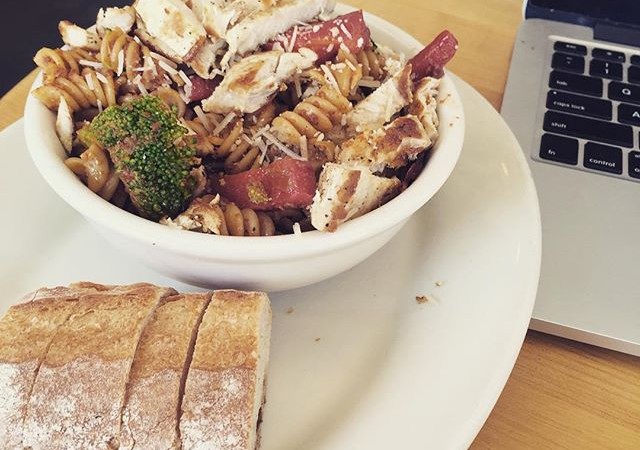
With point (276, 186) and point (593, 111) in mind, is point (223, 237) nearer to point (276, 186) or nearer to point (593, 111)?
point (276, 186)

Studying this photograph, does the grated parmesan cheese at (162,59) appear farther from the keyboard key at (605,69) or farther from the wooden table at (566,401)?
the keyboard key at (605,69)

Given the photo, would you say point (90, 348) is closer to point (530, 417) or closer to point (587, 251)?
point (530, 417)

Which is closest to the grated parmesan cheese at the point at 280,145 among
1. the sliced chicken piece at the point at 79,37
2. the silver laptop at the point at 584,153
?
the sliced chicken piece at the point at 79,37

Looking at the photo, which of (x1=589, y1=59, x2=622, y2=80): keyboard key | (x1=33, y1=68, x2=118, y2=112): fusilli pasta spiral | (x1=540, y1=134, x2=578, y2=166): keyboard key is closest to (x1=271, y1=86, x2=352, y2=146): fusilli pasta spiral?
(x1=33, y1=68, x2=118, y2=112): fusilli pasta spiral

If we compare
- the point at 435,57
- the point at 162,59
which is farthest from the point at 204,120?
the point at 435,57

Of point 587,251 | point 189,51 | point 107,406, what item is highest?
point 189,51

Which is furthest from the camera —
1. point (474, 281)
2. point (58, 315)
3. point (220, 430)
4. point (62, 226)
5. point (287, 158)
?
point (62, 226)

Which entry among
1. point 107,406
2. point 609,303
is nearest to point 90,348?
point 107,406
